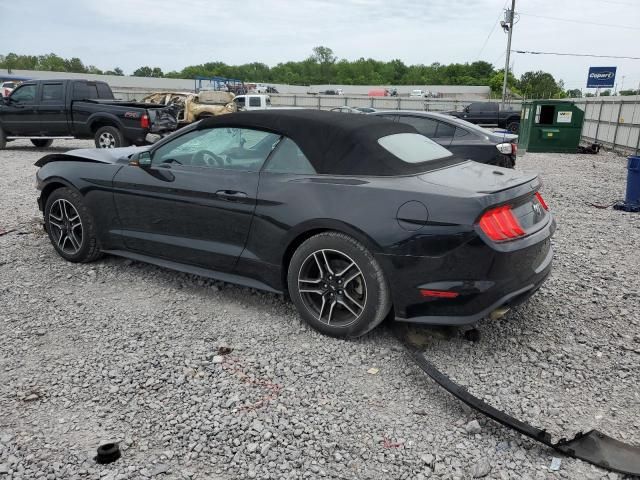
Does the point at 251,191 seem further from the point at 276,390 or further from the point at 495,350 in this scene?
the point at 495,350

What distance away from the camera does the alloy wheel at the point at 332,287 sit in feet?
11.2

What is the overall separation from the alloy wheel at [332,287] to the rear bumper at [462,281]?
0.27 meters

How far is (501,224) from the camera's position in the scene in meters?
3.16

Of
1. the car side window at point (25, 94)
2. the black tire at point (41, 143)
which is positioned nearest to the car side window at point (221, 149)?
the car side window at point (25, 94)

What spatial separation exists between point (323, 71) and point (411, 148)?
5640 inches

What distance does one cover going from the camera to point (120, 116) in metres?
12.1

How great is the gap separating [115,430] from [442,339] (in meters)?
2.17

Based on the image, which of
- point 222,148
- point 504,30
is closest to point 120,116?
point 222,148

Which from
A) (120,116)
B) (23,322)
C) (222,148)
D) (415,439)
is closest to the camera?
(415,439)

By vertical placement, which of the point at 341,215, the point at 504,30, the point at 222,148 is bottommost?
the point at 341,215

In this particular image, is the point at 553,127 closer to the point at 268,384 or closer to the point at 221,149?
the point at 221,149

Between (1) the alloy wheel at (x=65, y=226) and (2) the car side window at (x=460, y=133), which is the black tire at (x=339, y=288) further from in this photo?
(2) the car side window at (x=460, y=133)

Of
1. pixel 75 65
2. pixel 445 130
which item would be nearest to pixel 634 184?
pixel 445 130

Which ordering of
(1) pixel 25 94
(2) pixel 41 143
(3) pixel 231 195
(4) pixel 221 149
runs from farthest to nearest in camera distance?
(2) pixel 41 143 < (1) pixel 25 94 < (4) pixel 221 149 < (3) pixel 231 195
